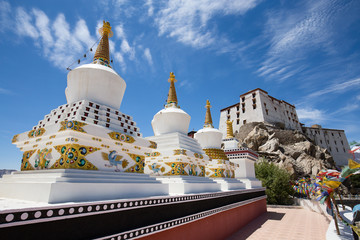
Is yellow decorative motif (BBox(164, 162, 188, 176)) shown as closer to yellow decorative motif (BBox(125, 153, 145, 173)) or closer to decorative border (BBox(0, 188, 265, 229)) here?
yellow decorative motif (BBox(125, 153, 145, 173))

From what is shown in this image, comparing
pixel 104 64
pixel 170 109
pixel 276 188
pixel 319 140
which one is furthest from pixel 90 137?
pixel 319 140

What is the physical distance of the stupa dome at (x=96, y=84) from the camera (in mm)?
4950

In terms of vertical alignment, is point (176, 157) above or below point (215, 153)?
below

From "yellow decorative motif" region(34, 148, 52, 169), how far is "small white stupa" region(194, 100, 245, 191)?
22.5 feet

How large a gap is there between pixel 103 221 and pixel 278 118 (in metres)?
45.6

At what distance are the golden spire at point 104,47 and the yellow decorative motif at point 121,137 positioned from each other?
230 cm

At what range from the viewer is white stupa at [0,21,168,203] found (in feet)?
10.9

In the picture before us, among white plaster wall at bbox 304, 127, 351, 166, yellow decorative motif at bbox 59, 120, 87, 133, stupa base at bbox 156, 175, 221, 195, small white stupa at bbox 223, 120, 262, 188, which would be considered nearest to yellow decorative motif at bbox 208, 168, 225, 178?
stupa base at bbox 156, 175, 221, 195

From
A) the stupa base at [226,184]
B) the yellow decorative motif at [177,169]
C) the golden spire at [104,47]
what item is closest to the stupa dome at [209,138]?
the stupa base at [226,184]

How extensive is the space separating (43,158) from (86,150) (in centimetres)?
93

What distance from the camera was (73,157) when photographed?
3664mm

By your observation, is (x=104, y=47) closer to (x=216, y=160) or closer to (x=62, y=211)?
(x=62, y=211)

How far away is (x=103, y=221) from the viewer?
2963 mm

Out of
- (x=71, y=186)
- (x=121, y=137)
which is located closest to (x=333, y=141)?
(x=121, y=137)
